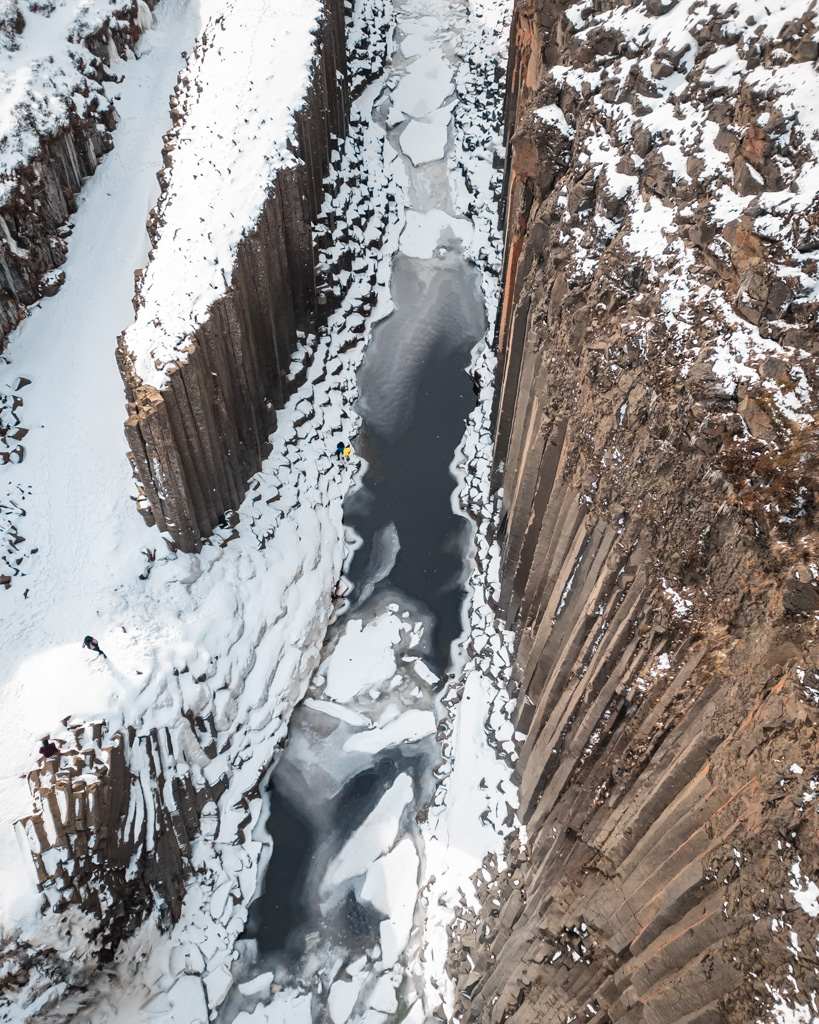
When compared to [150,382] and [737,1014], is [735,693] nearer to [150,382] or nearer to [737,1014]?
[737,1014]

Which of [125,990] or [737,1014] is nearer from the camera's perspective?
[737,1014]

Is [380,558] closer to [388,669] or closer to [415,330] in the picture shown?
[388,669]

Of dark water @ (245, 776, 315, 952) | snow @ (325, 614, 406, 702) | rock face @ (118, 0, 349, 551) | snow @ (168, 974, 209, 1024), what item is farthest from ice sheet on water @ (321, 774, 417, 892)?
rock face @ (118, 0, 349, 551)

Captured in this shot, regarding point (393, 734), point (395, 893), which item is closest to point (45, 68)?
point (393, 734)

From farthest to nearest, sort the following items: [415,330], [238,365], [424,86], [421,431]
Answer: [424,86] < [415,330] < [421,431] < [238,365]

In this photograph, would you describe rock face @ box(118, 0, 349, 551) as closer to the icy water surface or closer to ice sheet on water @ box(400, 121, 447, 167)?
the icy water surface

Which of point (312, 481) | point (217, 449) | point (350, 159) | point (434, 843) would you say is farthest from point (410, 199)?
point (434, 843)
